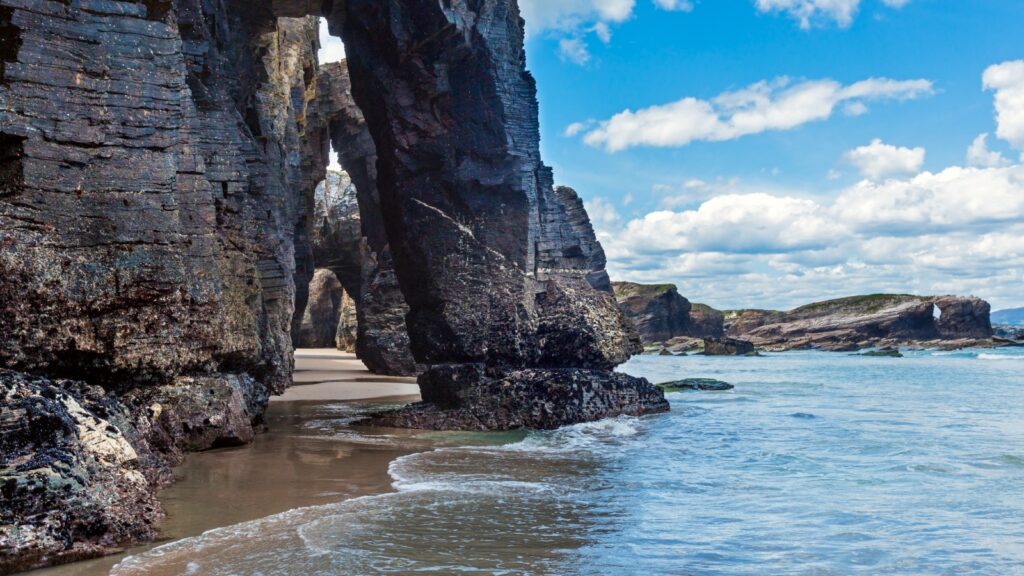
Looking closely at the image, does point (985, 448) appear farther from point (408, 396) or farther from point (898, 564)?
point (408, 396)

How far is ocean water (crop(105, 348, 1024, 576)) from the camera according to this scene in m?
6.44

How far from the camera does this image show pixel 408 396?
2131 centimetres

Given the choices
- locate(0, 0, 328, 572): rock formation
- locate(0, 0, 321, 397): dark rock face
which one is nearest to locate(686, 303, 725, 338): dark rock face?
locate(0, 0, 328, 572): rock formation

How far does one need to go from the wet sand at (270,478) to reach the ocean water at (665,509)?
270mm

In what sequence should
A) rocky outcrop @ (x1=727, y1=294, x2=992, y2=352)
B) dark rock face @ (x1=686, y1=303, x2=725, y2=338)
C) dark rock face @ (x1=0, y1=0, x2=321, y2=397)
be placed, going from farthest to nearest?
dark rock face @ (x1=686, y1=303, x2=725, y2=338) < rocky outcrop @ (x1=727, y1=294, x2=992, y2=352) < dark rock face @ (x1=0, y1=0, x2=321, y2=397)

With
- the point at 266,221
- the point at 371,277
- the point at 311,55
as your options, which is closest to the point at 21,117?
the point at 266,221

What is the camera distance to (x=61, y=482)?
6195 mm

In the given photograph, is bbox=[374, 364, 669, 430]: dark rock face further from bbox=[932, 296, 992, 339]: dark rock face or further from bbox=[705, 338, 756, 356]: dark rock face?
bbox=[932, 296, 992, 339]: dark rock face

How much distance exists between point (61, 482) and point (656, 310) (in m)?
72.0

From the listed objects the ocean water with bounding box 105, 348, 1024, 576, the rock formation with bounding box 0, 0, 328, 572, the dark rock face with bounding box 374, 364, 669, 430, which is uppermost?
the rock formation with bounding box 0, 0, 328, 572

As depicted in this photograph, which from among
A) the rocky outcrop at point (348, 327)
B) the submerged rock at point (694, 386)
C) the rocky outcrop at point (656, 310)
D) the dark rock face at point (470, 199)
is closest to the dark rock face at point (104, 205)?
the dark rock face at point (470, 199)

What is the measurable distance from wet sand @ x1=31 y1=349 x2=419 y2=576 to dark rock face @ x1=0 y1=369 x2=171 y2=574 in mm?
213

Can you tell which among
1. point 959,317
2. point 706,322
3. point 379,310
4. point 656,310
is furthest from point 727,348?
point 379,310

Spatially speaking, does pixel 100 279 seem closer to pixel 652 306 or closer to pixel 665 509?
pixel 665 509
